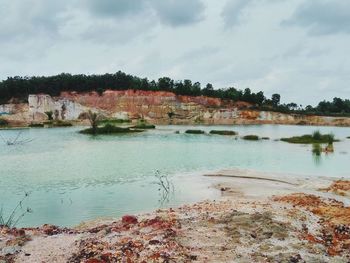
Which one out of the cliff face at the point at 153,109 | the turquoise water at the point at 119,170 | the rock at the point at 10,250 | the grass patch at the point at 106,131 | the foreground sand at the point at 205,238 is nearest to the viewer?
the foreground sand at the point at 205,238

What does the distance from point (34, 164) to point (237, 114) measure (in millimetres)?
80137

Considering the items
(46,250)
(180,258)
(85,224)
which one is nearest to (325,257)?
(180,258)

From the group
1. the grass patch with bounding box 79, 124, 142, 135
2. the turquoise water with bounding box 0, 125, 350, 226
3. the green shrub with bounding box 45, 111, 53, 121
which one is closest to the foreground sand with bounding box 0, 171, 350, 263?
the turquoise water with bounding box 0, 125, 350, 226

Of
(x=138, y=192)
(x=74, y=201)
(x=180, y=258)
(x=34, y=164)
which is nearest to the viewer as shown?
(x=180, y=258)

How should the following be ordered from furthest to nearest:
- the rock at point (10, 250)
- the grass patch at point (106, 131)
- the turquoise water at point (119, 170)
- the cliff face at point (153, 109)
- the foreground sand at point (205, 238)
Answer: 1. the cliff face at point (153, 109)
2. the grass patch at point (106, 131)
3. the turquoise water at point (119, 170)
4. the rock at point (10, 250)
5. the foreground sand at point (205, 238)

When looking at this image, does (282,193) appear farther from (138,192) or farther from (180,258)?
(180,258)

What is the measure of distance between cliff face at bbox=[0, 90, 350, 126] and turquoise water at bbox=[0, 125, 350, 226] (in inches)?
2296

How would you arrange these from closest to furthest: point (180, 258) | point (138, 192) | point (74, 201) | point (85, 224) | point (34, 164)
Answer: point (180, 258) → point (85, 224) → point (74, 201) → point (138, 192) → point (34, 164)

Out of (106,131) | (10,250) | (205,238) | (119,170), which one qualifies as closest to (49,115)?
(106,131)

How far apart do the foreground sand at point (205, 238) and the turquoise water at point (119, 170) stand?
3933 millimetres

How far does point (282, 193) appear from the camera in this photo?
63.6 ft

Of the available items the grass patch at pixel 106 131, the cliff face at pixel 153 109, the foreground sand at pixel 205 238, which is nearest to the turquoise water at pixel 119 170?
the foreground sand at pixel 205 238

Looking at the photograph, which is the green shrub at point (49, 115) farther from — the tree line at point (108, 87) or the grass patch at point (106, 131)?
the grass patch at point (106, 131)

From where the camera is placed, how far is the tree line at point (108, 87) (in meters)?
106
